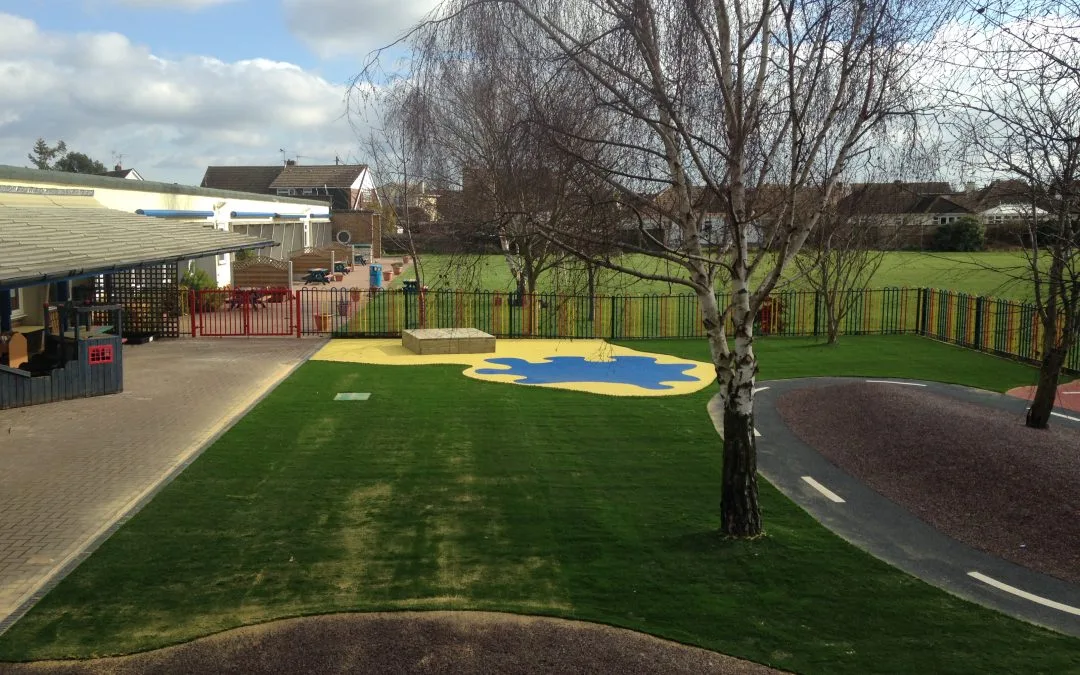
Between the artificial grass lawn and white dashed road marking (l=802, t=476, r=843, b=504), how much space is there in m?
0.60

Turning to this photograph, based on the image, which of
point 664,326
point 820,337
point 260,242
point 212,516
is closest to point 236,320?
point 260,242

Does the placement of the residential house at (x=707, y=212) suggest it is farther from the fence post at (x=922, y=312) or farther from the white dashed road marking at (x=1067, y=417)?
the fence post at (x=922, y=312)

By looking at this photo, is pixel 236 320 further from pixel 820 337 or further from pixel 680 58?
pixel 680 58

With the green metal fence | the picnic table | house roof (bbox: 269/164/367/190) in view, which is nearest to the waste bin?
house roof (bbox: 269/164/367/190)

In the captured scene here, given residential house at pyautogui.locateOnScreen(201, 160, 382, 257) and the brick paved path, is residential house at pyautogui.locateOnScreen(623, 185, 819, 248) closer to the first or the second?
the brick paved path

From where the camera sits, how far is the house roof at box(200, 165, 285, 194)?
82.1m

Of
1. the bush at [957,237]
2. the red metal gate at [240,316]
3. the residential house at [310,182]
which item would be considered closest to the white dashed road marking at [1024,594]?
the red metal gate at [240,316]

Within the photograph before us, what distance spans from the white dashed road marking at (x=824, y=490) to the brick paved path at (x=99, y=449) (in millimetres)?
8040

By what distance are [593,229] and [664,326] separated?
1927 centimetres

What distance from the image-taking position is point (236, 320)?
29.3 metres

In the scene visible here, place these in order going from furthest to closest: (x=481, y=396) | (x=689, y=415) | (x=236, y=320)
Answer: (x=236, y=320), (x=481, y=396), (x=689, y=415)

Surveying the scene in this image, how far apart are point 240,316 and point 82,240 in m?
11.8

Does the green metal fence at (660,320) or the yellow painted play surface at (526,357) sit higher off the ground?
the green metal fence at (660,320)

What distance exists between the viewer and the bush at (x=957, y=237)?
4409cm
